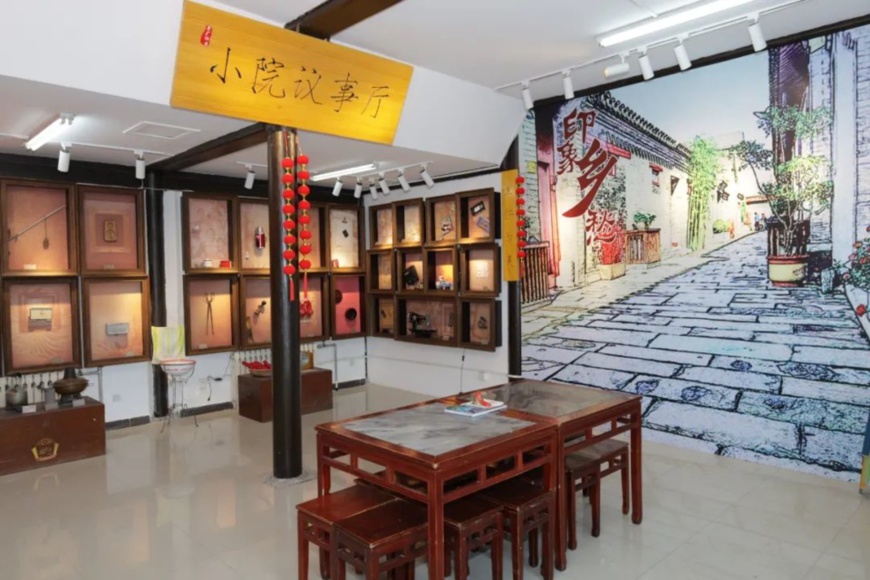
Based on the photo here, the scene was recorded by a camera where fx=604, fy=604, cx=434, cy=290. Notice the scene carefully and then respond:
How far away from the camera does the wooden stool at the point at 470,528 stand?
278 centimetres

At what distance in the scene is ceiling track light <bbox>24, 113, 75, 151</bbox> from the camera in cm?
448

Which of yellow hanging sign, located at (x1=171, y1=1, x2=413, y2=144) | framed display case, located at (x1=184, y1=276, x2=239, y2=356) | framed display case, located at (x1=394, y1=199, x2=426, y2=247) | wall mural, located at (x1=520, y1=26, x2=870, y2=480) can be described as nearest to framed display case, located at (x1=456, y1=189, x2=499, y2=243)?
wall mural, located at (x1=520, y1=26, x2=870, y2=480)

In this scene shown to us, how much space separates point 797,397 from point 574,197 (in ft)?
9.21

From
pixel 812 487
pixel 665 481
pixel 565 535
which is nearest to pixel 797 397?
pixel 812 487

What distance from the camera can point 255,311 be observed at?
757 centimetres

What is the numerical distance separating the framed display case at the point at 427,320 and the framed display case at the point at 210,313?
7.00ft

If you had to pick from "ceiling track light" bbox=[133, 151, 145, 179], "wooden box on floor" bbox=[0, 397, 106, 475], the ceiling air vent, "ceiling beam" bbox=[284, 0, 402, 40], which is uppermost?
"ceiling beam" bbox=[284, 0, 402, 40]

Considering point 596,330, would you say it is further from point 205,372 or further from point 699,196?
point 205,372

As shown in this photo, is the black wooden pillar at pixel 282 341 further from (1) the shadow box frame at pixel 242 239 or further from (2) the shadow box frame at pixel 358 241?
(2) the shadow box frame at pixel 358 241

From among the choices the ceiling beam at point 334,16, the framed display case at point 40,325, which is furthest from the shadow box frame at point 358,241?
the ceiling beam at point 334,16

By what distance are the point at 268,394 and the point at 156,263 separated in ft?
6.33

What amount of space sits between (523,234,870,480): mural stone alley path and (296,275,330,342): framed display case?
3.42 metres

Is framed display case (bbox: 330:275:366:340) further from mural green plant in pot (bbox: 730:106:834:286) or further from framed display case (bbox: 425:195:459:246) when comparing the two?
mural green plant in pot (bbox: 730:106:834:286)

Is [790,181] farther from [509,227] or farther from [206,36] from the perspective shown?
[206,36]
